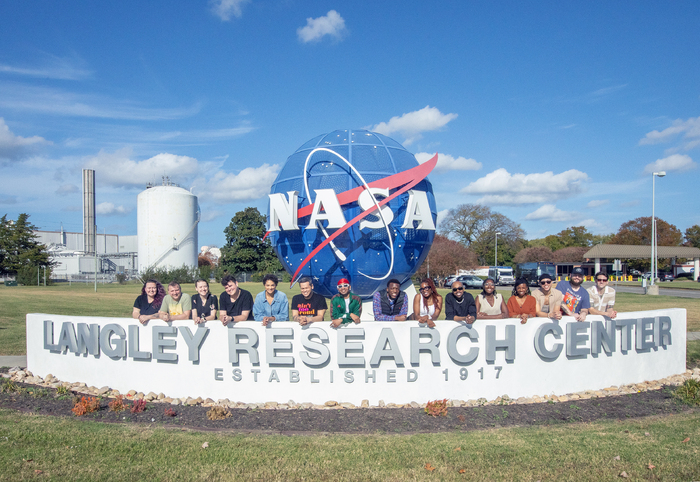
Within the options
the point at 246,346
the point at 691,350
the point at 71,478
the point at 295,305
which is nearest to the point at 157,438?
the point at 71,478

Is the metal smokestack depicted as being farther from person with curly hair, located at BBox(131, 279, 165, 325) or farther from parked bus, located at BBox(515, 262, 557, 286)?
person with curly hair, located at BBox(131, 279, 165, 325)

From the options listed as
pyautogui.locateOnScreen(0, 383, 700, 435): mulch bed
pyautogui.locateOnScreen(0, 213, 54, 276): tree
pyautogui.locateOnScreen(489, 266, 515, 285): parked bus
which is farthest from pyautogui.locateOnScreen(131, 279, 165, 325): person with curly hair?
pyautogui.locateOnScreen(0, 213, 54, 276): tree

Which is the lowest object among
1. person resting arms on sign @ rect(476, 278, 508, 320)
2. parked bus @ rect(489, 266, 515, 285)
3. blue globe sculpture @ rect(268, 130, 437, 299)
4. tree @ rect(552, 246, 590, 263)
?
parked bus @ rect(489, 266, 515, 285)

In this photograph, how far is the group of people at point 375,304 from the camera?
7633 mm

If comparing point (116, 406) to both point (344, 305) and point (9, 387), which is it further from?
point (344, 305)

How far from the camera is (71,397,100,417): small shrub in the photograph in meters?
6.75

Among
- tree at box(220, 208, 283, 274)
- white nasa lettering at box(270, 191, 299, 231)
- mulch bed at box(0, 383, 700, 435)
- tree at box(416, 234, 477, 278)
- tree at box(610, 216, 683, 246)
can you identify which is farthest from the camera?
tree at box(610, 216, 683, 246)

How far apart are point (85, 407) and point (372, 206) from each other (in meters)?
6.43

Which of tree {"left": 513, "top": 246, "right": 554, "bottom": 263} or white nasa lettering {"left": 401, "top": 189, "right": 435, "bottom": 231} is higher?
white nasa lettering {"left": 401, "top": 189, "right": 435, "bottom": 231}

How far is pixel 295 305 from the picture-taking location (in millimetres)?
8008

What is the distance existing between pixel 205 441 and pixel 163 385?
2.64m

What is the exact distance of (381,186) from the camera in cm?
1090

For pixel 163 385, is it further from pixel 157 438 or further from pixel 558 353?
pixel 558 353

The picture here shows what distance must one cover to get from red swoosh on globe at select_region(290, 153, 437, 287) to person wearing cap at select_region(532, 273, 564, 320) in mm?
3832
